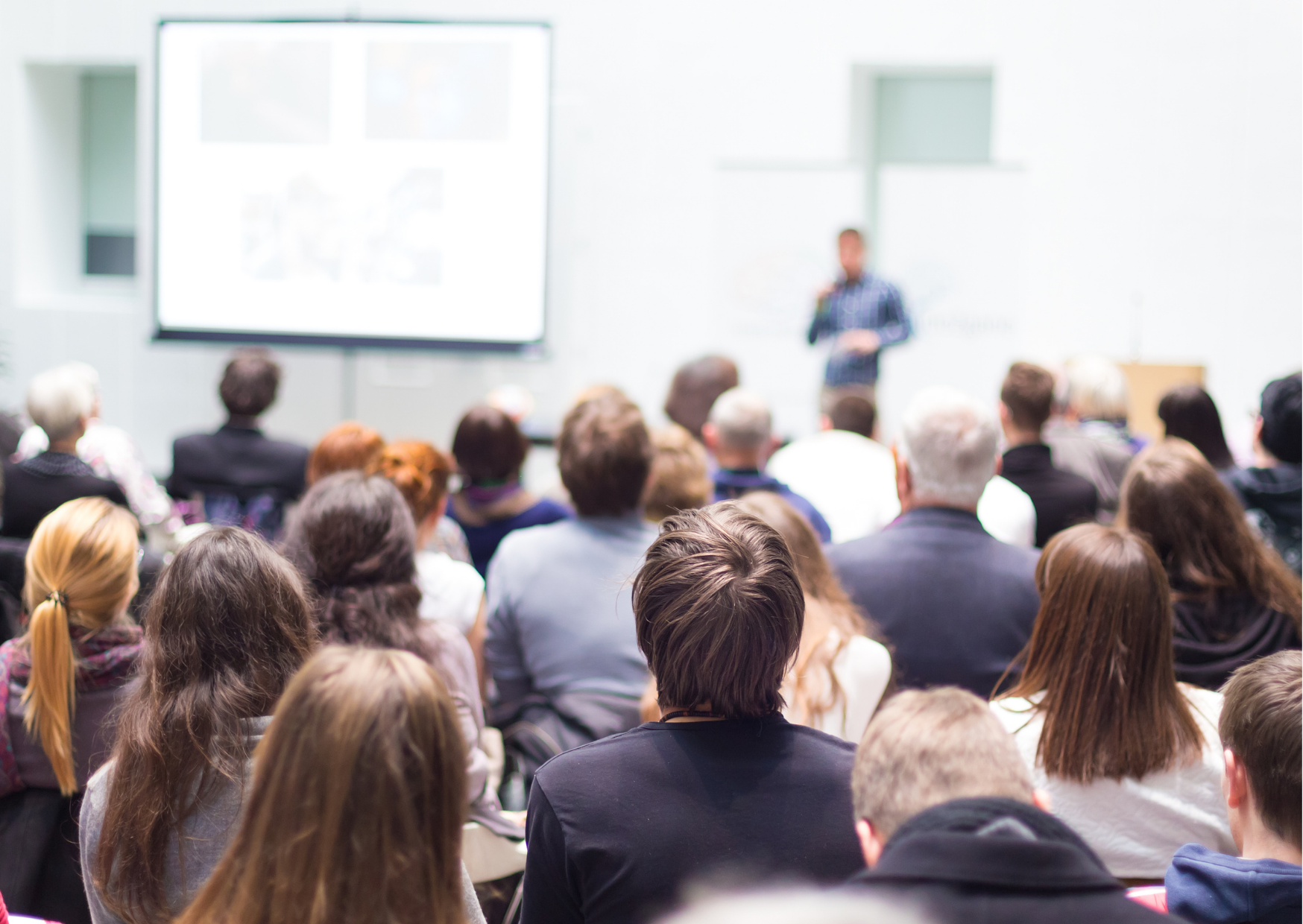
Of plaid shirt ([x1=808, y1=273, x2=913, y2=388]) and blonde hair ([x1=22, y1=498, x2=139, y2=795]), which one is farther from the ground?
plaid shirt ([x1=808, y1=273, x2=913, y2=388])

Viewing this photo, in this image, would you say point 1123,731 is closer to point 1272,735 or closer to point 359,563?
point 1272,735

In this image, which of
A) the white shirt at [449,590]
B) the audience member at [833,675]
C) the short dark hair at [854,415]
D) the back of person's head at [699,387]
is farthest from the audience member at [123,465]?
the audience member at [833,675]

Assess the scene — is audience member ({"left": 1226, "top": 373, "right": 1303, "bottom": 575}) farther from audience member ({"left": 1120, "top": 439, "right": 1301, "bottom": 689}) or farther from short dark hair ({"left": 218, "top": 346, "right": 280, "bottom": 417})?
short dark hair ({"left": 218, "top": 346, "right": 280, "bottom": 417})

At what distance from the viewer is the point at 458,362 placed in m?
6.68

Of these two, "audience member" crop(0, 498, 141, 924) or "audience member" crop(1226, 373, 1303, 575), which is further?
"audience member" crop(1226, 373, 1303, 575)

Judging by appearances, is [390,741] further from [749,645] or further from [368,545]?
[368,545]

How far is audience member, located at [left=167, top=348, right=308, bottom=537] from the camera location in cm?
412

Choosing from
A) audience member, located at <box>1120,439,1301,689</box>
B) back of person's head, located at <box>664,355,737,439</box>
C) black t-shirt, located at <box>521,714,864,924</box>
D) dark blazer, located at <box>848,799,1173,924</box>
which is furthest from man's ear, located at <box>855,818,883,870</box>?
back of person's head, located at <box>664,355,737,439</box>

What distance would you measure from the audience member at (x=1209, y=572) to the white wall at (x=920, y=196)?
4035mm

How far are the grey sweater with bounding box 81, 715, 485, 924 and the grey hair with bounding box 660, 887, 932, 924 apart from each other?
2.72ft

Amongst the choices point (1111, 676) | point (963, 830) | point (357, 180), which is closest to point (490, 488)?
point (1111, 676)

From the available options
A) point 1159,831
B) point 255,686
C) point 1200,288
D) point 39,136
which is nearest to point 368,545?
point 255,686

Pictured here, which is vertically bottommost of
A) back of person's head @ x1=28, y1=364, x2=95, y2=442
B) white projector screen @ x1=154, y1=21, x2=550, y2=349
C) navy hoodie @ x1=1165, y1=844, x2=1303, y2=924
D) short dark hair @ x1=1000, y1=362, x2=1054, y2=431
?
navy hoodie @ x1=1165, y1=844, x2=1303, y2=924

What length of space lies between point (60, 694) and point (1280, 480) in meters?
2.82
